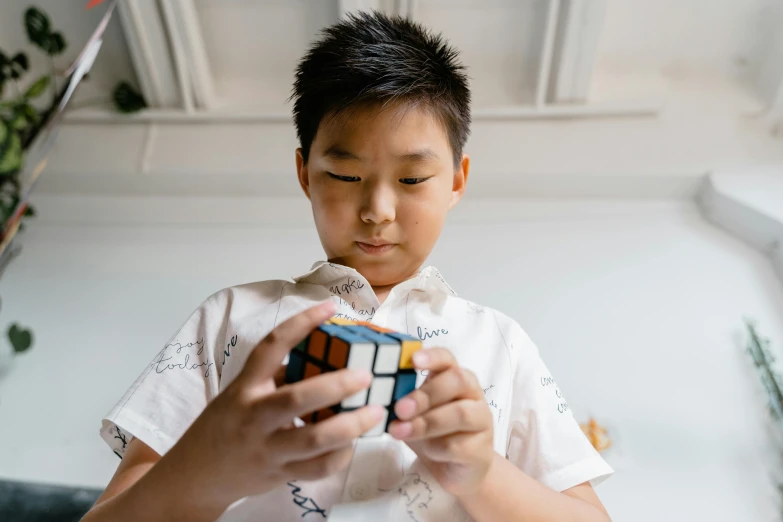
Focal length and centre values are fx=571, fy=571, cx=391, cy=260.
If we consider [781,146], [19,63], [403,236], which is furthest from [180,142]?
[781,146]

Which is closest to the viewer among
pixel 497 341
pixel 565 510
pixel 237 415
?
pixel 237 415

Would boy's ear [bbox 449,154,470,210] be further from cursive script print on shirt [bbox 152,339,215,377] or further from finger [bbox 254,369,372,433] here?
finger [bbox 254,369,372,433]

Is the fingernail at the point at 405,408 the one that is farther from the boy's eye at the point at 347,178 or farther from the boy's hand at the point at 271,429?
the boy's eye at the point at 347,178

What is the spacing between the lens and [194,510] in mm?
551

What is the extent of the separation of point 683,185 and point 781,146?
0.36 m

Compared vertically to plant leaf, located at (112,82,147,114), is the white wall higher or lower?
lower

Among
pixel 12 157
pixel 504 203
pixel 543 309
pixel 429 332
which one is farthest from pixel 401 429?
pixel 12 157

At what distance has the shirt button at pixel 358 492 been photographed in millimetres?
604

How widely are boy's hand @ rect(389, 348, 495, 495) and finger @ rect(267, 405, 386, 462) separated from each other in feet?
0.10

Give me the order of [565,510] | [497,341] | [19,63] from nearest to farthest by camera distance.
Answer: [565,510] < [497,341] < [19,63]

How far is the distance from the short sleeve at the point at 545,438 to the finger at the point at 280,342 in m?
0.39

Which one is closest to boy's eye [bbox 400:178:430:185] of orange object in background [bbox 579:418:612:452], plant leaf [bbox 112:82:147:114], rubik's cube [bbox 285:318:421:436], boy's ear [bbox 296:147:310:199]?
boy's ear [bbox 296:147:310:199]

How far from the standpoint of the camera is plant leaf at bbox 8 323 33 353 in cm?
158

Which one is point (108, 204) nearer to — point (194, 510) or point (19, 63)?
point (19, 63)
